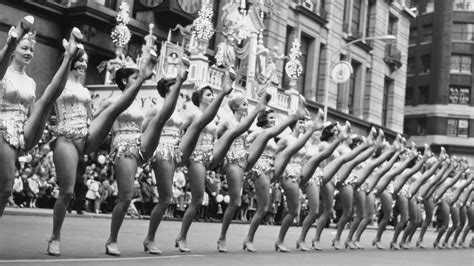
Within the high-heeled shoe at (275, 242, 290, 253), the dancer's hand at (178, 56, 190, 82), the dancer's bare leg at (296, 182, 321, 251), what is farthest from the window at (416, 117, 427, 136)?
the dancer's hand at (178, 56, 190, 82)

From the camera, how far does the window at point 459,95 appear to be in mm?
62062

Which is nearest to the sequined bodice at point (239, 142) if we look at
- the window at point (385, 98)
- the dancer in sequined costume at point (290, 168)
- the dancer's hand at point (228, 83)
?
the dancer in sequined costume at point (290, 168)

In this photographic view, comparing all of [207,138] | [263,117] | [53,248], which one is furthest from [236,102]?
[53,248]

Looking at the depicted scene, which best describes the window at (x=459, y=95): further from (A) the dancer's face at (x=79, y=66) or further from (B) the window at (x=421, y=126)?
(A) the dancer's face at (x=79, y=66)

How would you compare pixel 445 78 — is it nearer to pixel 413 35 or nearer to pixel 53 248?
pixel 413 35

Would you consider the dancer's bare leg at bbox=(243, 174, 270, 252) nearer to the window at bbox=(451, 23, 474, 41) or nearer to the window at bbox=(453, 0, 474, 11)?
the window at bbox=(451, 23, 474, 41)

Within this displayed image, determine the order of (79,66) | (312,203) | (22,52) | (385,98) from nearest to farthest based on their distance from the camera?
(22,52), (79,66), (312,203), (385,98)

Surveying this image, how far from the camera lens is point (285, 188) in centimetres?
1158

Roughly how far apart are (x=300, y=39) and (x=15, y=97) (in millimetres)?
29173

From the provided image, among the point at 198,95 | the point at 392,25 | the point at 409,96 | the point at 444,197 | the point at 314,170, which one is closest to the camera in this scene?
the point at 198,95

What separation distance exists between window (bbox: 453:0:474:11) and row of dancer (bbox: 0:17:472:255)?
5355cm

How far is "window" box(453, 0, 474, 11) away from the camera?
62.9 m

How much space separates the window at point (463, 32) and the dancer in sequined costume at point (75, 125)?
5914 centimetres

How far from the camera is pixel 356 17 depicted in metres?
40.5
